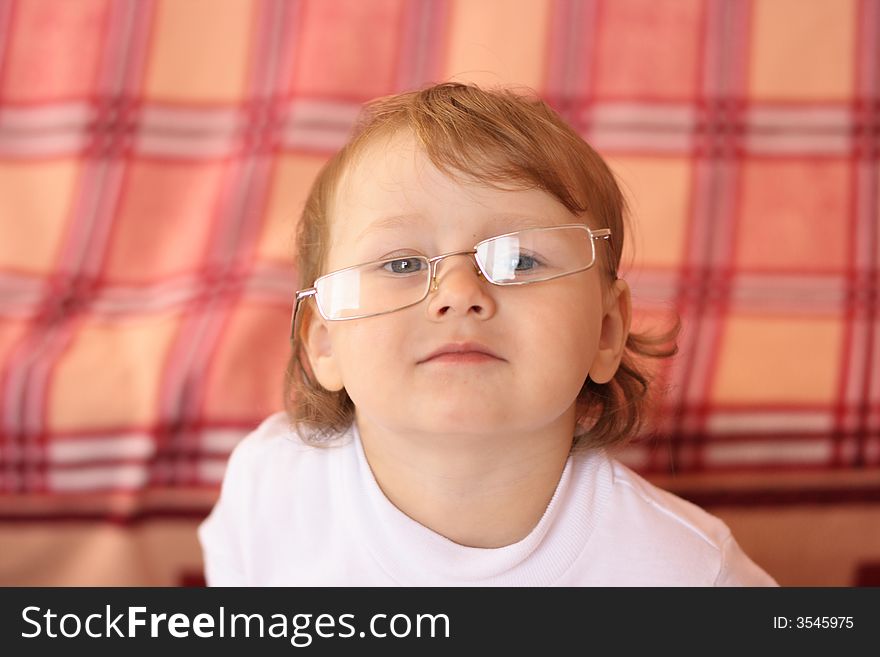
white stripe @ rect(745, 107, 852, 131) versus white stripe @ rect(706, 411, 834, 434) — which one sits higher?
white stripe @ rect(745, 107, 852, 131)

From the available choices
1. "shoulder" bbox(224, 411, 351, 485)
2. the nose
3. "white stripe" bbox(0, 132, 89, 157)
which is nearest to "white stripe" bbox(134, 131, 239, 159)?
"white stripe" bbox(0, 132, 89, 157)

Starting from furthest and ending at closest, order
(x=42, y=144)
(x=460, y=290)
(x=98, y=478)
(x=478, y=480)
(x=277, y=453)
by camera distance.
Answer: (x=42, y=144)
(x=98, y=478)
(x=277, y=453)
(x=478, y=480)
(x=460, y=290)

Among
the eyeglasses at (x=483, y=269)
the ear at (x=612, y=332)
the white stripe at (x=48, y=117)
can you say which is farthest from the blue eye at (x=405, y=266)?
the white stripe at (x=48, y=117)

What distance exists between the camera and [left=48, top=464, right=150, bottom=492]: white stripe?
1.60 metres

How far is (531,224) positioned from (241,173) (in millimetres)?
1039

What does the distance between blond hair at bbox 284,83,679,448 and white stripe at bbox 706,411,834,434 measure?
1.06ft

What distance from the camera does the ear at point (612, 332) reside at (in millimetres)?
1188

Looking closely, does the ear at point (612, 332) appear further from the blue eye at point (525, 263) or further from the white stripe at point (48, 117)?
the white stripe at point (48, 117)

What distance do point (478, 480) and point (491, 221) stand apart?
289mm

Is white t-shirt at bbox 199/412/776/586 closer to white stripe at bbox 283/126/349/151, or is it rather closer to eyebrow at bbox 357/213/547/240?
eyebrow at bbox 357/213/547/240

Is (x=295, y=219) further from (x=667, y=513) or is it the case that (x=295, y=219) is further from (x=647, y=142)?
(x=667, y=513)

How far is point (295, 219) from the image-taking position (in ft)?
6.27

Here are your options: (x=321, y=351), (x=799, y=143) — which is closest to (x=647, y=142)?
(x=799, y=143)

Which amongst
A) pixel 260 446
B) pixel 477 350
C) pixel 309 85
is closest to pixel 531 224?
pixel 477 350
